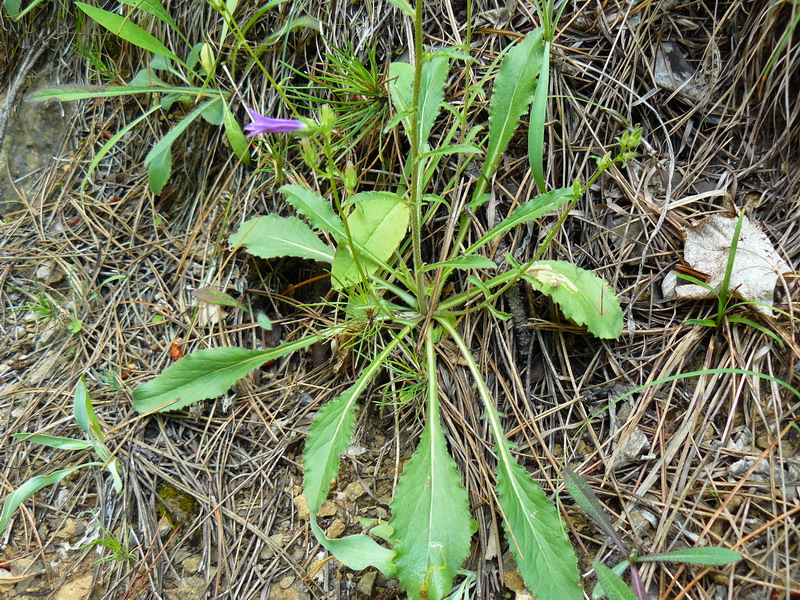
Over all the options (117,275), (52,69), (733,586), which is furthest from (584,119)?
(52,69)

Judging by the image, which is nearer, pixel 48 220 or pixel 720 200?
pixel 720 200

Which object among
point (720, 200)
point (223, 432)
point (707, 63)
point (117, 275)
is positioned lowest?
point (223, 432)

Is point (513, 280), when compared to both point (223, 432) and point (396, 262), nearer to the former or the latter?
point (396, 262)

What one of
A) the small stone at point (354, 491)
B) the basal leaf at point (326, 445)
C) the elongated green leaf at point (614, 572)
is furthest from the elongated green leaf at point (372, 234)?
the elongated green leaf at point (614, 572)

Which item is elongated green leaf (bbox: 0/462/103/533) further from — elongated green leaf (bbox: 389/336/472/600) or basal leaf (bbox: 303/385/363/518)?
elongated green leaf (bbox: 389/336/472/600)

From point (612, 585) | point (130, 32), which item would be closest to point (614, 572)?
point (612, 585)

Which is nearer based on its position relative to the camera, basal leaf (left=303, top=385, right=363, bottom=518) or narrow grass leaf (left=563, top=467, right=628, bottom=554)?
narrow grass leaf (left=563, top=467, right=628, bottom=554)

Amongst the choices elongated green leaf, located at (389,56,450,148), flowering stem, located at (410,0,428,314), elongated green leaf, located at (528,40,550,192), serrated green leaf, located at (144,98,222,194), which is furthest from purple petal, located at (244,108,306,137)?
serrated green leaf, located at (144,98,222,194)

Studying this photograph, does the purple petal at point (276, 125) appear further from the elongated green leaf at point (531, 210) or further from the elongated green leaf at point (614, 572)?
the elongated green leaf at point (614, 572)
